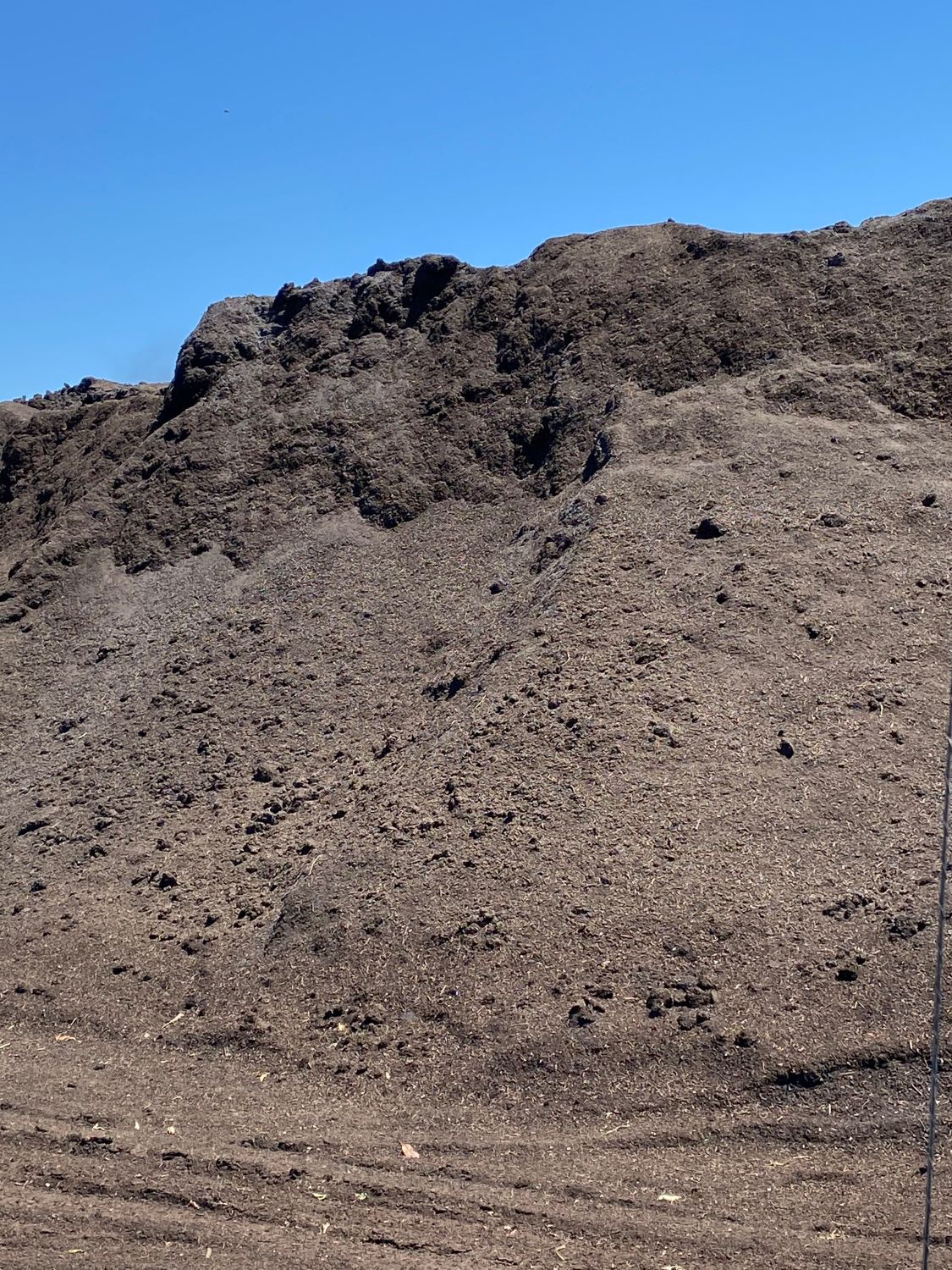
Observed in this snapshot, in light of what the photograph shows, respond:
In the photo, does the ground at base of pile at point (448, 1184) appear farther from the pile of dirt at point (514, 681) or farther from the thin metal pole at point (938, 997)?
the thin metal pole at point (938, 997)

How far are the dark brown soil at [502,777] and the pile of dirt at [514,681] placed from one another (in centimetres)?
4

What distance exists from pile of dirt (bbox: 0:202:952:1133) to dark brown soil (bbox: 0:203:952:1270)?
0.04 meters

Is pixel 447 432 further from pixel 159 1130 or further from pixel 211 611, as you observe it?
pixel 159 1130

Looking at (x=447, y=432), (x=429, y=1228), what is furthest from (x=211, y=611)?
(x=429, y=1228)

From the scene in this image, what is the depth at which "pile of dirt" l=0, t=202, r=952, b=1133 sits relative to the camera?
930 cm

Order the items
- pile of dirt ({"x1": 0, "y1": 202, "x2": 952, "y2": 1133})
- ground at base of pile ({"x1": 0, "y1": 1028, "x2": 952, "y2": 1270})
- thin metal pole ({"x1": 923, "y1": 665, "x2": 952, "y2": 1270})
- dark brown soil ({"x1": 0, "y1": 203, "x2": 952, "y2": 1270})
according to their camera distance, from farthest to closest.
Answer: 1. pile of dirt ({"x1": 0, "y1": 202, "x2": 952, "y2": 1133})
2. dark brown soil ({"x1": 0, "y1": 203, "x2": 952, "y2": 1270})
3. ground at base of pile ({"x1": 0, "y1": 1028, "x2": 952, "y2": 1270})
4. thin metal pole ({"x1": 923, "y1": 665, "x2": 952, "y2": 1270})

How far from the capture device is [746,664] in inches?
465

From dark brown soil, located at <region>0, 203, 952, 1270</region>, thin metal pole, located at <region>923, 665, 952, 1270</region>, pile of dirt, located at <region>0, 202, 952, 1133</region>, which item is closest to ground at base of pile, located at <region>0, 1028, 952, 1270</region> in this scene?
dark brown soil, located at <region>0, 203, 952, 1270</region>

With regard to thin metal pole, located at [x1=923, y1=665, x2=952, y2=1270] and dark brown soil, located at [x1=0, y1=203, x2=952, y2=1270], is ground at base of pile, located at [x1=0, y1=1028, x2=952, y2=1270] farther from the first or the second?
thin metal pole, located at [x1=923, y1=665, x2=952, y2=1270]

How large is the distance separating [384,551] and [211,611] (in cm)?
227

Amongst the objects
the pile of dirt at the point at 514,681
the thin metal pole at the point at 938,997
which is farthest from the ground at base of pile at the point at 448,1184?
the thin metal pole at the point at 938,997

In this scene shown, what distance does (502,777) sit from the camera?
11328 millimetres

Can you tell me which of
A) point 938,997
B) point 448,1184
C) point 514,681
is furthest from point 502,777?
point 938,997

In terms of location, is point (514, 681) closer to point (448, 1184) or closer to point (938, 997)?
point (448, 1184)
